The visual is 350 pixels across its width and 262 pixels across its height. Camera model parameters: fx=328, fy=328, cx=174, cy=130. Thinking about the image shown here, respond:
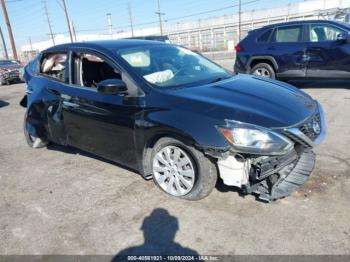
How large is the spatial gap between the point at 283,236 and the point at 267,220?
246mm

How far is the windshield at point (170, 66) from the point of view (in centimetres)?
369

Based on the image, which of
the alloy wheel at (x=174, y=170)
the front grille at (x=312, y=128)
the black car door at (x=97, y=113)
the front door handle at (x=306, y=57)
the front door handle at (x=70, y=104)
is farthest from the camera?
the front door handle at (x=306, y=57)

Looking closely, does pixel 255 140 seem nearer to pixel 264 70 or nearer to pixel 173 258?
pixel 173 258

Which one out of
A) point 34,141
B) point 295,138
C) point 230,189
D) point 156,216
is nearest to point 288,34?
point 230,189

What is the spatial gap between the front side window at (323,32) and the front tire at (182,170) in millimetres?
6308

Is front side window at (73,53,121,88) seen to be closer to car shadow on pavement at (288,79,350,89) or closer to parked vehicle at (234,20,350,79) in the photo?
parked vehicle at (234,20,350,79)

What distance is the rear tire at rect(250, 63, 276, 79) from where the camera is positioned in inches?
343

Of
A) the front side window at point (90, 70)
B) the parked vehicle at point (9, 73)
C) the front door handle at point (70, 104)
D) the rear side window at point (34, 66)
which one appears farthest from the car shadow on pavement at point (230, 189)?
the parked vehicle at point (9, 73)

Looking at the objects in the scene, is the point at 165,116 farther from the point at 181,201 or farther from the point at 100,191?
the point at 100,191

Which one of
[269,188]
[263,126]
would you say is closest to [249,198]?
[269,188]

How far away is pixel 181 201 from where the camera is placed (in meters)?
3.46

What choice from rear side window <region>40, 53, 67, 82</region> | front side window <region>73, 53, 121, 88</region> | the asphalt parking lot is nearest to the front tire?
the asphalt parking lot

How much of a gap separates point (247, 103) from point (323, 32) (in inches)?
237

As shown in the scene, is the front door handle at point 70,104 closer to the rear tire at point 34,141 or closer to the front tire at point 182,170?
the front tire at point 182,170
